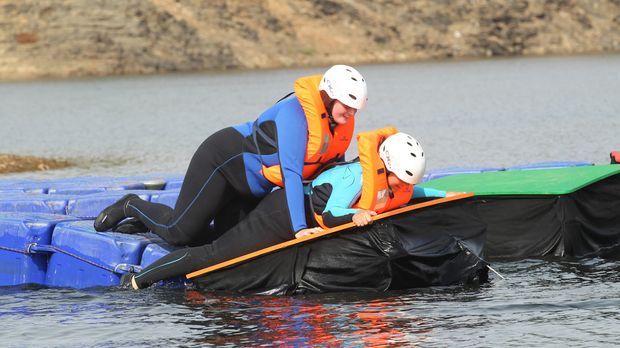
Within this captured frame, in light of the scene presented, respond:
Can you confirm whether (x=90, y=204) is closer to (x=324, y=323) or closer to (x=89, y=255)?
(x=89, y=255)

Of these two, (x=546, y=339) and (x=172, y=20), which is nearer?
(x=546, y=339)

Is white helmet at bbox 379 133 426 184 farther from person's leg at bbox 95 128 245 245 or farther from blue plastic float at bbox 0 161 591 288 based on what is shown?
blue plastic float at bbox 0 161 591 288

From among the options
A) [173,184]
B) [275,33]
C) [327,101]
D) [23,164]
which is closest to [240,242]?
[327,101]

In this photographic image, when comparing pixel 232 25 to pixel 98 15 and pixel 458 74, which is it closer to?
pixel 98 15

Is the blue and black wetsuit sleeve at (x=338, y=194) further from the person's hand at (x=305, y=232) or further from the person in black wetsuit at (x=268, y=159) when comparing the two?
the person in black wetsuit at (x=268, y=159)

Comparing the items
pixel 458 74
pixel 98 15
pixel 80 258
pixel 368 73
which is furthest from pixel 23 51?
pixel 80 258

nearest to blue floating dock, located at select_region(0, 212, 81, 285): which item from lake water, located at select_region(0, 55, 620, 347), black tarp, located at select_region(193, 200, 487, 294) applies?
lake water, located at select_region(0, 55, 620, 347)

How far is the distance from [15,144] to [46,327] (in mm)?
29688

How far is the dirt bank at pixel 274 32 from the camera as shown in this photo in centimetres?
7331

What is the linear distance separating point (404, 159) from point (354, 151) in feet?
64.1

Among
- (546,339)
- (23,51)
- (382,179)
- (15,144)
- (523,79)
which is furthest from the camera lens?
(23,51)

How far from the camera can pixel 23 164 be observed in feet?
96.7

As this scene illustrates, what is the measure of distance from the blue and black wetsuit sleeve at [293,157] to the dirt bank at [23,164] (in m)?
17.9

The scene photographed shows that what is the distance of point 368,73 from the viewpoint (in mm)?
76438
